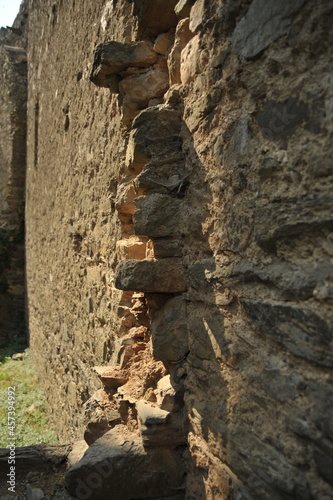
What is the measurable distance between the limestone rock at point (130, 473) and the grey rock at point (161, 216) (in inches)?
37.8

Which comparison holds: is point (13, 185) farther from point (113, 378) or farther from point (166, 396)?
point (166, 396)

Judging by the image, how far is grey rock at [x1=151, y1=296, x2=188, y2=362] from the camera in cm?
194

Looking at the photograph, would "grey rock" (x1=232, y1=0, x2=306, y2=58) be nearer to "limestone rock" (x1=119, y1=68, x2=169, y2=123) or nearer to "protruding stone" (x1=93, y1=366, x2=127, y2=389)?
"limestone rock" (x1=119, y1=68, x2=169, y2=123)

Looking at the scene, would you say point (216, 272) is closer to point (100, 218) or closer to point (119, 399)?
point (119, 399)

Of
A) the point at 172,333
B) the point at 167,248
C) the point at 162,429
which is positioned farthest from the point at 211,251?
the point at 162,429

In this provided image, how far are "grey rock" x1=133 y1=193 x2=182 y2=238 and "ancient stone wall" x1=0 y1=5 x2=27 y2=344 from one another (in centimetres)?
789

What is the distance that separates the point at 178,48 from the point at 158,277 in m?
1.02

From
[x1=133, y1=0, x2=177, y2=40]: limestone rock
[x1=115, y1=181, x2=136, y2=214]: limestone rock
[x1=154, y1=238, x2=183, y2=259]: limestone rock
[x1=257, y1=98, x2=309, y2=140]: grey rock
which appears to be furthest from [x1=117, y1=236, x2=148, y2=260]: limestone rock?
[x1=257, y1=98, x2=309, y2=140]: grey rock

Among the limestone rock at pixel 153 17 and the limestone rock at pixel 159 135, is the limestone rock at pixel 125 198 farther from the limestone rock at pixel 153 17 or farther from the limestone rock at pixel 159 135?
the limestone rock at pixel 153 17

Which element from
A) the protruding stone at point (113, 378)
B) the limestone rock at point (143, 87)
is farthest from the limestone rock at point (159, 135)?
the protruding stone at point (113, 378)

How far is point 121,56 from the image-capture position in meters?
2.21

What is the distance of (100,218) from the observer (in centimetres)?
320

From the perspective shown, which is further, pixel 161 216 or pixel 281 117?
pixel 161 216

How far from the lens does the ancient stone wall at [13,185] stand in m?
9.26
